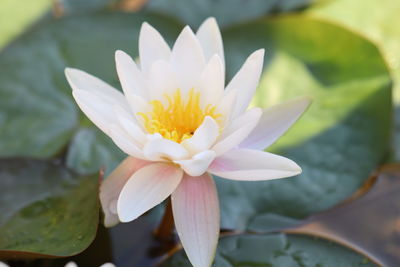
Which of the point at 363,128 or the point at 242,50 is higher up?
the point at 242,50

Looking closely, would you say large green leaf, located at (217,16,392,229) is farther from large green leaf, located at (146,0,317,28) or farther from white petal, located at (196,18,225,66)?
white petal, located at (196,18,225,66)

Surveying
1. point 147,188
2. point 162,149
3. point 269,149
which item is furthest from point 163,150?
point 269,149

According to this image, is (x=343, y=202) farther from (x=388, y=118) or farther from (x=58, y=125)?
(x=58, y=125)

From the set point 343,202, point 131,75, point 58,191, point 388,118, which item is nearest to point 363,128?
point 388,118

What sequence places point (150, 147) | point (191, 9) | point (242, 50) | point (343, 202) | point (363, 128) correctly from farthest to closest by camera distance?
point (191, 9) < point (242, 50) < point (363, 128) < point (343, 202) < point (150, 147)

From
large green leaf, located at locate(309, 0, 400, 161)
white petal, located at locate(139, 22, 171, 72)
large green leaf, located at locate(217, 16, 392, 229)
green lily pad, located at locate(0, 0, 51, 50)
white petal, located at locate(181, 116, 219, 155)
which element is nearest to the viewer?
white petal, located at locate(181, 116, 219, 155)

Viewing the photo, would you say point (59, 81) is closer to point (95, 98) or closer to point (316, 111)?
point (95, 98)

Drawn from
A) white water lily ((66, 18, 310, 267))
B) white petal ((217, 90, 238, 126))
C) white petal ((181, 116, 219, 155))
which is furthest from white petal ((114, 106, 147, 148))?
white petal ((217, 90, 238, 126))
